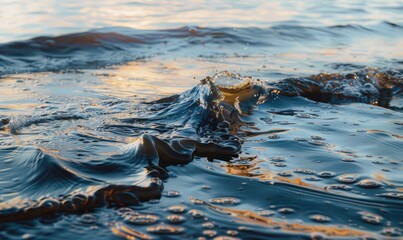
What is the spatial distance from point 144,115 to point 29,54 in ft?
11.2

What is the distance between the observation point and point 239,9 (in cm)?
1003

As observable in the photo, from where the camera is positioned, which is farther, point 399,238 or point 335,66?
point 335,66

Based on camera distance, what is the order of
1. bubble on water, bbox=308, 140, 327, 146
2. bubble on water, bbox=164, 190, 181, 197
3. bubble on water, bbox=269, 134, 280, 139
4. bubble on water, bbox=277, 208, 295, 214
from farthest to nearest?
bubble on water, bbox=269, 134, 280, 139
bubble on water, bbox=308, 140, 327, 146
bubble on water, bbox=164, 190, 181, 197
bubble on water, bbox=277, 208, 295, 214

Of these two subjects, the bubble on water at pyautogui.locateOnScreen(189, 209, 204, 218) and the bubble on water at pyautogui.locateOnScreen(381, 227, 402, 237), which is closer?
the bubble on water at pyautogui.locateOnScreen(381, 227, 402, 237)

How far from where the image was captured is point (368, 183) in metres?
2.53

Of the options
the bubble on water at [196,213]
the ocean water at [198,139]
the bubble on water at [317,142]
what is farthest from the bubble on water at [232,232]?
the bubble on water at [317,142]

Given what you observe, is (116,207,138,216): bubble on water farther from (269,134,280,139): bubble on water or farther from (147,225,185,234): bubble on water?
(269,134,280,139): bubble on water

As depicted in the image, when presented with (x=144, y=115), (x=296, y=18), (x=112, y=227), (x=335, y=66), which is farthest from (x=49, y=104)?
(x=296, y=18)

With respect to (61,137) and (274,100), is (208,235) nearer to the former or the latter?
(61,137)

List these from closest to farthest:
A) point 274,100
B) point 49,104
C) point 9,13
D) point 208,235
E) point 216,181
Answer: point 208,235 → point 216,181 → point 49,104 → point 274,100 → point 9,13

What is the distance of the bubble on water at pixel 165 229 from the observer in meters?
2.03

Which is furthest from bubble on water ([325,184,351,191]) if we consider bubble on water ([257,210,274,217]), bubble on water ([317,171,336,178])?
bubble on water ([257,210,274,217])

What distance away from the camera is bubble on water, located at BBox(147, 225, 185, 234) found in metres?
2.03

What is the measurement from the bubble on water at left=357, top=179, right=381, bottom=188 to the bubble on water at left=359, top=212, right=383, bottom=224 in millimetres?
298
